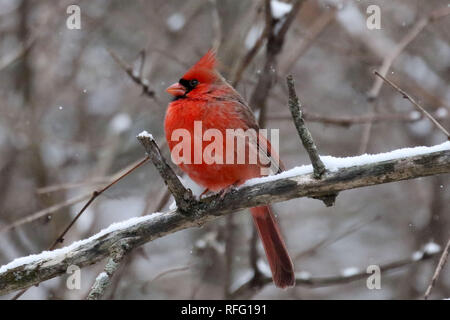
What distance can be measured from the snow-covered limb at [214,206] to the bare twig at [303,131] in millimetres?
52

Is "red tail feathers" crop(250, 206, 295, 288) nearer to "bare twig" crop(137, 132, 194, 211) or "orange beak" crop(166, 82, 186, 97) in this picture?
"orange beak" crop(166, 82, 186, 97)

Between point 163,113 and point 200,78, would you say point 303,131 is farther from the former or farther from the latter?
point 163,113

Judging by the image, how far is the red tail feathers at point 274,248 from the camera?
3793 millimetres

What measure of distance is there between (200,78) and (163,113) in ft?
3.96

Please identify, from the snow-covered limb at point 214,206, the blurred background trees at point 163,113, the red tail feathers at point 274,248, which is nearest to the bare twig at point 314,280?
the red tail feathers at point 274,248

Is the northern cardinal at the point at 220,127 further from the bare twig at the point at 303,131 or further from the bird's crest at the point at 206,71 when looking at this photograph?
the bare twig at the point at 303,131

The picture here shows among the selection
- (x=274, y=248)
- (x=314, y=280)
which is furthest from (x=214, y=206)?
(x=314, y=280)

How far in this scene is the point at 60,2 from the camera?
5.82m

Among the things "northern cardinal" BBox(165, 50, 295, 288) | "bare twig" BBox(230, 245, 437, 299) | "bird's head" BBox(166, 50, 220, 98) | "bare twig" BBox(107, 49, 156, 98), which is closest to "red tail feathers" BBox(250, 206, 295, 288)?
"northern cardinal" BBox(165, 50, 295, 288)

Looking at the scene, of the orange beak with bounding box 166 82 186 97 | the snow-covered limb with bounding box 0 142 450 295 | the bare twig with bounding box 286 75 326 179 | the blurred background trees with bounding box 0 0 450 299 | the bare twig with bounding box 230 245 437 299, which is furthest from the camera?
the blurred background trees with bounding box 0 0 450 299

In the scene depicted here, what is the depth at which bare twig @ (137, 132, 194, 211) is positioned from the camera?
266cm

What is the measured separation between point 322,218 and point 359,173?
4058 millimetres

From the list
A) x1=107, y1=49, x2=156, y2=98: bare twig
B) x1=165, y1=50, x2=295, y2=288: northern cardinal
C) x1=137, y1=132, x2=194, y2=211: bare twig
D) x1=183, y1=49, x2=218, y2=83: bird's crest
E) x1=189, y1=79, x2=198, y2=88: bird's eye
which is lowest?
x1=137, y1=132, x2=194, y2=211: bare twig
